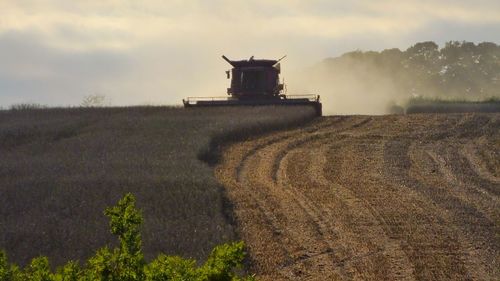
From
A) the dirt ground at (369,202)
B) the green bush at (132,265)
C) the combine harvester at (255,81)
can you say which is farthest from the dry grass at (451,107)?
the green bush at (132,265)

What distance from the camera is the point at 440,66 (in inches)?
5379

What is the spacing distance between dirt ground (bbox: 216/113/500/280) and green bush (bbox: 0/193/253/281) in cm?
981

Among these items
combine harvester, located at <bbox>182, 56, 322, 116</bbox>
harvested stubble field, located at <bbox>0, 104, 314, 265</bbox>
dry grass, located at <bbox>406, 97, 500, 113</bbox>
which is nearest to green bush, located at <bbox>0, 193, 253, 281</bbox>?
harvested stubble field, located at <bbox>0, 104, 314, 265</bbox>

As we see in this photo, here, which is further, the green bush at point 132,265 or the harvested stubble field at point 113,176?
the harvested stubble field at point 113,176

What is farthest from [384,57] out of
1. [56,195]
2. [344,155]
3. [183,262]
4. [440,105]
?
[183,262]

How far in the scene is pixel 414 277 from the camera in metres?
18.8

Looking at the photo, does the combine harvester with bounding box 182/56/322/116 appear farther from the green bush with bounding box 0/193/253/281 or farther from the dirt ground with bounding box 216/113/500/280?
the green bush with bounding box 0/193/253/281

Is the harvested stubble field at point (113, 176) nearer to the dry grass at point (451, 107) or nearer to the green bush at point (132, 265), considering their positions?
the green bush at point (132, 265)

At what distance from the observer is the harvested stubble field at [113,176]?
69.6 ft

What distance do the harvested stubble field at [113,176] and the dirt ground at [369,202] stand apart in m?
0.97

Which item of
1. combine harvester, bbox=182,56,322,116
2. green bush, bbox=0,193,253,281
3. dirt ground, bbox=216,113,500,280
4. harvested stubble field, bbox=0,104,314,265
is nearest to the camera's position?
green bush, bbox=0,193,253,281

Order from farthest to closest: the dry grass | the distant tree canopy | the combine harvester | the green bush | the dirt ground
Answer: the distant tree canopy < the dry grass < the combine harvester < the dirt ground < the green bush

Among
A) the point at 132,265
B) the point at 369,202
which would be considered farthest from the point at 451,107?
the point at 132,265

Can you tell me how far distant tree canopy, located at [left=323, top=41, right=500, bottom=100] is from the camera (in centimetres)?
11500
